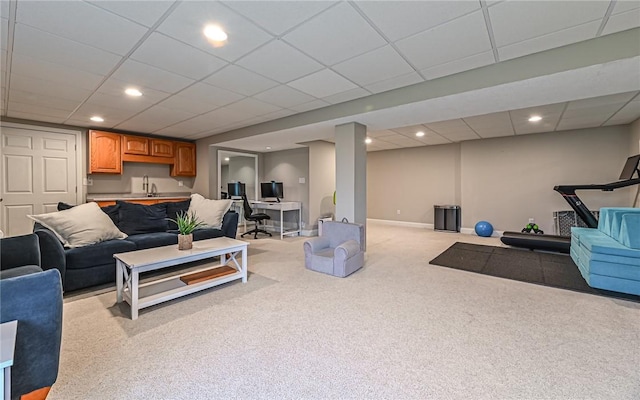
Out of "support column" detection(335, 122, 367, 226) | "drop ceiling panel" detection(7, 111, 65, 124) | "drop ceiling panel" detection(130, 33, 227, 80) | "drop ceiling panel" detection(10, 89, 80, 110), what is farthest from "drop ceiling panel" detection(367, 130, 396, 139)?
"drop ceiling panel" detection(7, 111, 65, 124)

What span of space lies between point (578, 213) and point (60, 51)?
7428 mm

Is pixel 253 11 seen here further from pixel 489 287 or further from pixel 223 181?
pixel 223 181

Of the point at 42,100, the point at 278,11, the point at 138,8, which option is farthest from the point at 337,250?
the point at 42,100

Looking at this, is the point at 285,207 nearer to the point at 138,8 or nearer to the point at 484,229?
the point at 484,229

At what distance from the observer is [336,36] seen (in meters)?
2.25

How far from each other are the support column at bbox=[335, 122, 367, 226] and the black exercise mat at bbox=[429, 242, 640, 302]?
143 cm

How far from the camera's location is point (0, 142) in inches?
180

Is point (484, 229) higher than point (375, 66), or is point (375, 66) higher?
point (375, 66)

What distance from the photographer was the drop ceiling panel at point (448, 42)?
2.11 metres

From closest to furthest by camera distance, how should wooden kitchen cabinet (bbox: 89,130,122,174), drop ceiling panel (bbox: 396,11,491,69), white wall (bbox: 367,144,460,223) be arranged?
1. drop ceiling panel (bbox: 396,11,491,69)
2. wooden kitchen cabinet (bbox: 89,130,122,174)
3. white wall (bbox: 367,144,460,223)

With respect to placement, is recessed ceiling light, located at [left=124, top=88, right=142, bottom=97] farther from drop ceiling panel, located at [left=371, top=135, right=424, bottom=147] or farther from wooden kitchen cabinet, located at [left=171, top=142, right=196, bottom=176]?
drop ceiling panel, located at [left=371, top=135, right=424, bottom=147]

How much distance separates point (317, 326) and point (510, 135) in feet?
20.7

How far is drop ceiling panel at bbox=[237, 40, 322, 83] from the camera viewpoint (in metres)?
2.45

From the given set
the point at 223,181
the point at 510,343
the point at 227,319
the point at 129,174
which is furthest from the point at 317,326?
the point at 223,181
